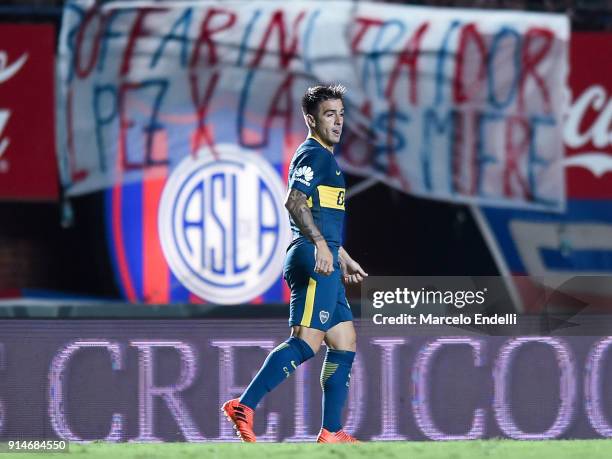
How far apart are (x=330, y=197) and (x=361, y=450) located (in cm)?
126

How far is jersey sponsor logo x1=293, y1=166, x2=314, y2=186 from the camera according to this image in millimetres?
6484

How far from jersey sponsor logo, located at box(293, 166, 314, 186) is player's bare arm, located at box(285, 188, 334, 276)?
52 millimetres

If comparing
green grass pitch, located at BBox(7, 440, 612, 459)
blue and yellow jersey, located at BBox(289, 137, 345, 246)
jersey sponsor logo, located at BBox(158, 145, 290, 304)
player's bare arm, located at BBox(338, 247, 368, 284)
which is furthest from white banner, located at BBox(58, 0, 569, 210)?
blue and yellow jersey, located at BBox(289, 137, 345, 246)

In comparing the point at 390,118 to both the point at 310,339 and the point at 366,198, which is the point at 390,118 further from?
the point at 310,339

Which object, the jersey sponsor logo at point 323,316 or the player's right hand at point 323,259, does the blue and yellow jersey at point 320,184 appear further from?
the jersey sponsor logo at point 323,316

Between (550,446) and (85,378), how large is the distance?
255 centimetres

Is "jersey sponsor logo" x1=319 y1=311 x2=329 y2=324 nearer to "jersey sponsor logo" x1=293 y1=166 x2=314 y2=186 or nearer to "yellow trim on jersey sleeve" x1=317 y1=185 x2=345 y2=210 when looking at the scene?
"yellow trim on jersey sleeve" x1=317 y1=185 x2=345 y2=210

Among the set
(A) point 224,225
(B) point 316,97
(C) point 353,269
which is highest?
(B) point 316,97

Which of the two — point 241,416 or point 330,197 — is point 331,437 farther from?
point 330,197

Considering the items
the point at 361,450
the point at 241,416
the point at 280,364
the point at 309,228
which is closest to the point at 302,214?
the point at 309,228

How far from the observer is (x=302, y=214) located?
6422 millimetres

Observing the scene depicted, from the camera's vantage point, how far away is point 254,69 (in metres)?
9.39

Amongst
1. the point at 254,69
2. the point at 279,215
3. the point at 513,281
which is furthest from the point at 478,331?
the point at 254,69

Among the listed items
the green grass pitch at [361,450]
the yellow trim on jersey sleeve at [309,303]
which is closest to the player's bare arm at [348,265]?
the yellow trim on jersey sleeve at [309,303]
